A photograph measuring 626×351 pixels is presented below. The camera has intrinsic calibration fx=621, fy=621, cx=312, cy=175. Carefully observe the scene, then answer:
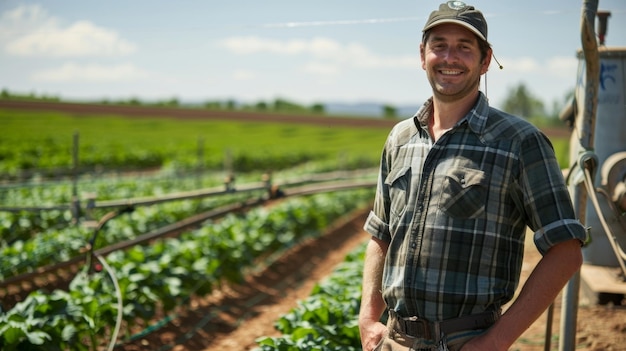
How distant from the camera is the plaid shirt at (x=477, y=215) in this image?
195cm

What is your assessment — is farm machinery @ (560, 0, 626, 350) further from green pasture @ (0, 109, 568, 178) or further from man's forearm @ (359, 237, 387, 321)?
green pasture @ (0, 109, 568, 178)

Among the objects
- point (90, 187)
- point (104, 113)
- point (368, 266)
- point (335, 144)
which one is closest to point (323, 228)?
point (90, 187)

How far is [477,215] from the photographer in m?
2.00

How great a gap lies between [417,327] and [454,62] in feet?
2.96

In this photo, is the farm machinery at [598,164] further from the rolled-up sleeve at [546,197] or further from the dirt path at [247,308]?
the dirt path at [247,308]

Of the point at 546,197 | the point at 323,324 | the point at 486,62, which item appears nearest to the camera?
the point at 546,197

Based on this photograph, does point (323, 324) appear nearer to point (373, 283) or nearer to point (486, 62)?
point (373, 283)

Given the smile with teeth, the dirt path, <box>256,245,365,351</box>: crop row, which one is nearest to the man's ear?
the smile with teeth

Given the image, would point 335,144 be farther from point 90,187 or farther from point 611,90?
point 611,90

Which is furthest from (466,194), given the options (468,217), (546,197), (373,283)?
(373,283)

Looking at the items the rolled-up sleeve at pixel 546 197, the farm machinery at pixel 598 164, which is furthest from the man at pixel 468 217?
the farm machinery at pixel 598 164

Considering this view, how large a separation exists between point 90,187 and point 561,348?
1578cm

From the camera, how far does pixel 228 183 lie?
650cm

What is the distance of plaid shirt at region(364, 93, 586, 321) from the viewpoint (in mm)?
1953
